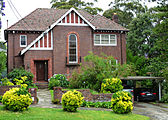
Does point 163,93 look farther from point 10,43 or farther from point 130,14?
point 130,14

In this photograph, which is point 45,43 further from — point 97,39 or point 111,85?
point 111,85

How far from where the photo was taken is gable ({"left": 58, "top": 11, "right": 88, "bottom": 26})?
26.3 metres

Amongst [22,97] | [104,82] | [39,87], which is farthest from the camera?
[39,87]

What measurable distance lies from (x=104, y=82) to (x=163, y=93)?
321 inches

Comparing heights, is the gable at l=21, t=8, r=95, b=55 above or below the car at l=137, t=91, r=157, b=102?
above

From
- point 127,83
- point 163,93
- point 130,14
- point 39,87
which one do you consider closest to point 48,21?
point 39,87

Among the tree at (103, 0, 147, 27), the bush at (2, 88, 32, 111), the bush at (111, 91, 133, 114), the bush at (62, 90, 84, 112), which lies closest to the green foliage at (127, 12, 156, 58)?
the tree at (103, 0, 147, 27)

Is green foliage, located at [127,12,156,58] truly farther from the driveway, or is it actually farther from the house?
the driveway

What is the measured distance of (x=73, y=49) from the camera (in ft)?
88.7

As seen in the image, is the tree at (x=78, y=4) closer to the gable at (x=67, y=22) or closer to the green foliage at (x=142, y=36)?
the green foliage at (x=142, y=36)

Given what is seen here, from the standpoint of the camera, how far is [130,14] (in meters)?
51.0

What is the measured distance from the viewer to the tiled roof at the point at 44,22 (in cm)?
2792

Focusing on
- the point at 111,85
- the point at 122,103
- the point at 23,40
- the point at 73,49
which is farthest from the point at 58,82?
the point at 122,103

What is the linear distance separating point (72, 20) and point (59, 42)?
268cm
